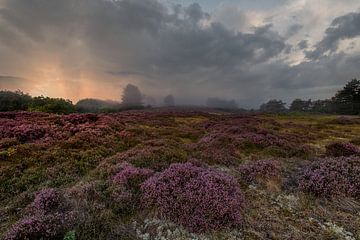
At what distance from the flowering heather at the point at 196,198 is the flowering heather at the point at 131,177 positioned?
513mm

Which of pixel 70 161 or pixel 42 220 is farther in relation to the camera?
pixel 70 161

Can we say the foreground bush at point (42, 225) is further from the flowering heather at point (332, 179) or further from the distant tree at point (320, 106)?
the distant tree at point (320, 106)

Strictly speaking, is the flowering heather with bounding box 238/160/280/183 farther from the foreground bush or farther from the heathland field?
the foreground bush

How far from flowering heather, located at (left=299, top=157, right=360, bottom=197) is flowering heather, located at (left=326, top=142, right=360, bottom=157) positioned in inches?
162

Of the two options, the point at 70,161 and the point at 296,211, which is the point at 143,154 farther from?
the point at 296,211

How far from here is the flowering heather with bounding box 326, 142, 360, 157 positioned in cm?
1420

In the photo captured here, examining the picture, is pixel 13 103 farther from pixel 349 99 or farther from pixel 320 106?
pixel 320 106

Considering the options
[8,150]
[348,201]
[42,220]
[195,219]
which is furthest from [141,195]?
[8,150]

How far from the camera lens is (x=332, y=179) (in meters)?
9.13

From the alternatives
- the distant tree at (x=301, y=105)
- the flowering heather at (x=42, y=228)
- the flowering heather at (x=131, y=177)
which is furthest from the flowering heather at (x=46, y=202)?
the distant tree at (x=301, y=105)

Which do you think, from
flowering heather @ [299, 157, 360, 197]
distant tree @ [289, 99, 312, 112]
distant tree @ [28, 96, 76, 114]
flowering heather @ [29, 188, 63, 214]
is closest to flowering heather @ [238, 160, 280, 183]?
flowering heather @ [299, 157, 360, 197]

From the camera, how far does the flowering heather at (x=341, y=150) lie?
1420 cm

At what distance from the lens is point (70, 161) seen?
37.5 ft

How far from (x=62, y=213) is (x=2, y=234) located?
4.91 ft
